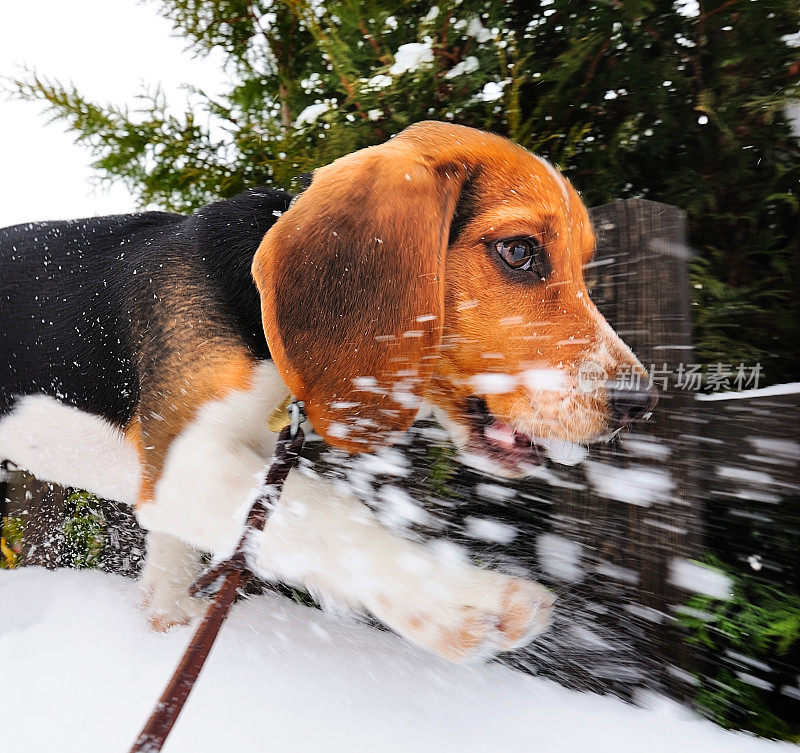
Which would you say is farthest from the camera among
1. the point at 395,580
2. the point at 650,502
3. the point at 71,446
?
the point at 71,446

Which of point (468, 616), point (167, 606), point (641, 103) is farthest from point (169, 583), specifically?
point (641, 103)

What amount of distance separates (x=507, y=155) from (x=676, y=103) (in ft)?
2.09

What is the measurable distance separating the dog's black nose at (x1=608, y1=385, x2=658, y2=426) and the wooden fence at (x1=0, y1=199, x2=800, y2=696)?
0.21 meters

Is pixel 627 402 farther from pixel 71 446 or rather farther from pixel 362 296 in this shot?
pixel 71 446

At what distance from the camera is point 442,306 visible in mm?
1139

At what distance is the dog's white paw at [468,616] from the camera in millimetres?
1041

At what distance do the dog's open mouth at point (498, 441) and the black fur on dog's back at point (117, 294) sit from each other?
45 centimetres

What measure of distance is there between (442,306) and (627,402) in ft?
1.24

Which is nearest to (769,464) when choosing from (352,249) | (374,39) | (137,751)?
(352,249)

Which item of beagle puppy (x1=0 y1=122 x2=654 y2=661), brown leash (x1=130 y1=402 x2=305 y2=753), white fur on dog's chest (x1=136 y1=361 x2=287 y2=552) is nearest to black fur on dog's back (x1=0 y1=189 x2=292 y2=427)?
beagle puppy (x1=0 y1=122 x2=654 y2=661)

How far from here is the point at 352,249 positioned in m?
1.18

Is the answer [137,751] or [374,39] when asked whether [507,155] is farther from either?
[137,751]

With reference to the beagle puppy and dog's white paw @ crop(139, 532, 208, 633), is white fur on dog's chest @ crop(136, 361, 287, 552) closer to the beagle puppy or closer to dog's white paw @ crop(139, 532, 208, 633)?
the beagle puppy

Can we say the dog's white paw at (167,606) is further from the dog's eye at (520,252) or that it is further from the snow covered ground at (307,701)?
the dog's eye at (520,252)
